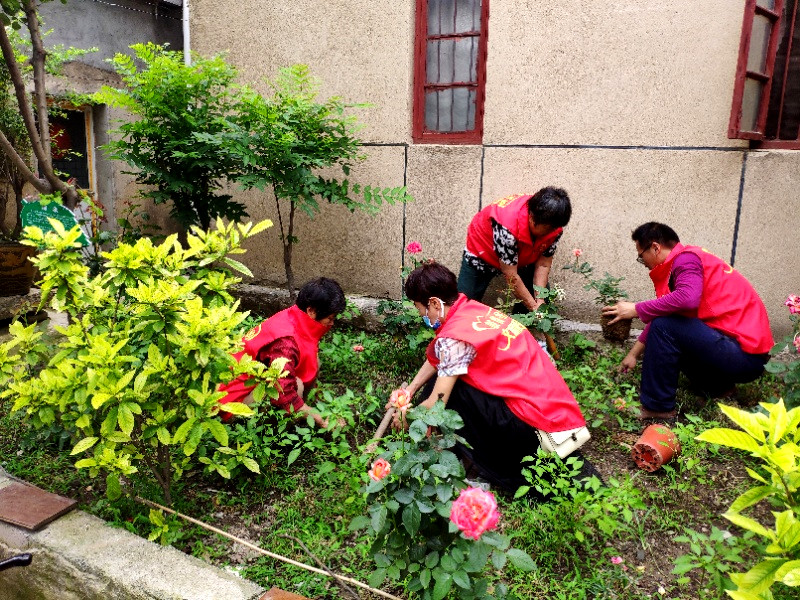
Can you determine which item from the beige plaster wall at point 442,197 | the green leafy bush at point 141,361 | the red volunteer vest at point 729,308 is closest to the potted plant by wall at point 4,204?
the green leafy bush at point 141,361

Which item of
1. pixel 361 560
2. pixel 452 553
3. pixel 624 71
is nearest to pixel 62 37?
pixel 624 71

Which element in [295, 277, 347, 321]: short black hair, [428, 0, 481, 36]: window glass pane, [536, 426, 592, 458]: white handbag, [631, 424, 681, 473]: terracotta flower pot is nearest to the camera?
[536, 426, 592, 458]: white handbag

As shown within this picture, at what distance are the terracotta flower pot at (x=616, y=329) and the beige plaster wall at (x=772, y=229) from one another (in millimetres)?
882

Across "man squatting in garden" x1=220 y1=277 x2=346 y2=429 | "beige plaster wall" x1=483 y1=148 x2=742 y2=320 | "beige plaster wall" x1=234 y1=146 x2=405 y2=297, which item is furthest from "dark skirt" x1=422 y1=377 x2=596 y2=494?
"beige plaster wall" x1=234 y1=146 x2=405 y2=297

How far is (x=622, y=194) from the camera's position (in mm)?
4516

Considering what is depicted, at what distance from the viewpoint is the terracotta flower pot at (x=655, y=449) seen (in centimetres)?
314

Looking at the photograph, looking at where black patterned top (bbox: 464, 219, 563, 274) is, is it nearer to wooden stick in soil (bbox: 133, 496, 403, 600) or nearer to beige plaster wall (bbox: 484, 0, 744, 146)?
beige plaster wall (bbox: 484, 0, 744, 146)

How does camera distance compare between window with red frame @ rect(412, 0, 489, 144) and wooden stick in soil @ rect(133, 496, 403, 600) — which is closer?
wooden stick in soil @ rect(133, 496, 403, 600)

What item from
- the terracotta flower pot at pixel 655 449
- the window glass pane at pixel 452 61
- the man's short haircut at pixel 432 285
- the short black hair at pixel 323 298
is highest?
the window glass pane at pixel 452 61

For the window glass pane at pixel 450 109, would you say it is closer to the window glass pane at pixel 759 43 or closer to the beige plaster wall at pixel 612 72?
the beige plaster wall at pixel 612 72

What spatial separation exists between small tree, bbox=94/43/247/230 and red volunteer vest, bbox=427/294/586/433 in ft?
8.21

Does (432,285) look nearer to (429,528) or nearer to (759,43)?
(429,528)

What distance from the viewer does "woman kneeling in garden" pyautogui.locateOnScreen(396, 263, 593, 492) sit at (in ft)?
9.61

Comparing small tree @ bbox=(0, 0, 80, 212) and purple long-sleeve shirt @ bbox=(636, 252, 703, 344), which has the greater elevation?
small tree @ bbox=(0, 0, 80, 212)
